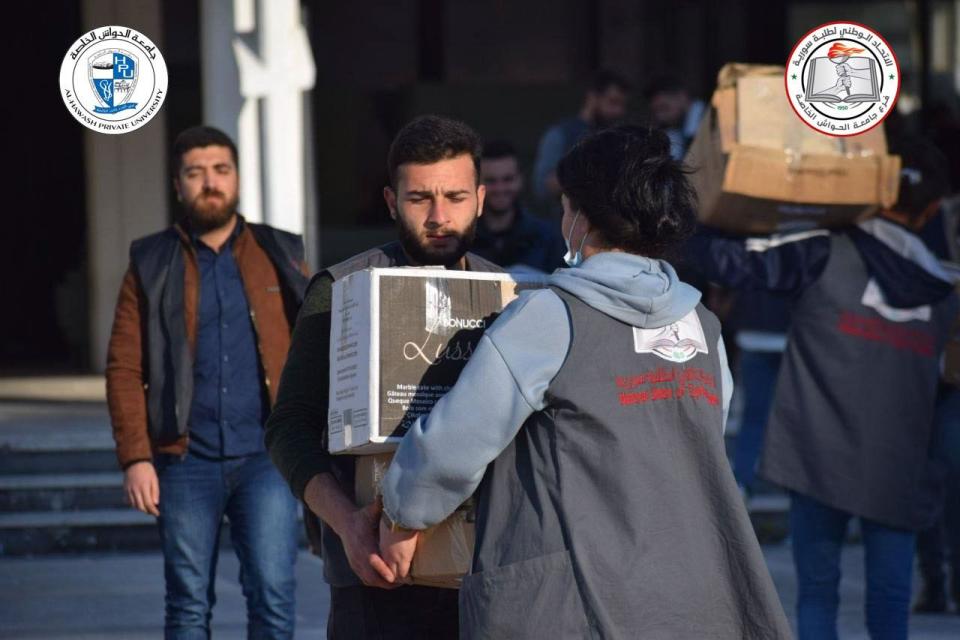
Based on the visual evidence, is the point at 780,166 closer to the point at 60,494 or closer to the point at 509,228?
the point at 509,228

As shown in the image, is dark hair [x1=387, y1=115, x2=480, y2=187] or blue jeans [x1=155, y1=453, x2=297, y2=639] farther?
blue jeans [x1=155, y1=453, x2=297, y2=639]

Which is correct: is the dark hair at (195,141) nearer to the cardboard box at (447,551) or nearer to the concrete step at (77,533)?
the cardboard box at (447,551)

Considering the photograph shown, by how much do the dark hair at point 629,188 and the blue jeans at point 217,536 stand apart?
2158 millimetres

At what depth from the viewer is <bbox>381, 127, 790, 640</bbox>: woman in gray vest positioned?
9.11 feet

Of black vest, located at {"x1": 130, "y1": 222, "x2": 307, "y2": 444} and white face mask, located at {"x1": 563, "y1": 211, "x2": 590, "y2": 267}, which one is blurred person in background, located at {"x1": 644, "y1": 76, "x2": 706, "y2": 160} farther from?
white face mask, located at {"x1": 563, "y1": 211, "x2": 590, "y2": 267}

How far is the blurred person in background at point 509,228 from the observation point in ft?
21.7

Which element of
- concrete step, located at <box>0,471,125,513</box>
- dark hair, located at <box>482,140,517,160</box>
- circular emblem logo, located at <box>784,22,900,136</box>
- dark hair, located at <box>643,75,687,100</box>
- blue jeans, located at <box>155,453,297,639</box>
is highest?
dark hair, located at <box>643,75,687,100</box>

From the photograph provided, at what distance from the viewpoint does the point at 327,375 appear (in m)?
3.33

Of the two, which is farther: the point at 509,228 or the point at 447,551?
the point at 509,228

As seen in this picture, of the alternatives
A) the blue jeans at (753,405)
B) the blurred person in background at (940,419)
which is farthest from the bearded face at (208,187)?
the blue jeans at (753,405)

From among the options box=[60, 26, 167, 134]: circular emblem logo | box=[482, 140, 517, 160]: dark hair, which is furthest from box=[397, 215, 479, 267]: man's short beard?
box=[482, 140, 517, 160]: dark hair

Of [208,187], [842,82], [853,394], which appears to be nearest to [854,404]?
[853,394]

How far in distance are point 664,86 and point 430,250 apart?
5.64 metres

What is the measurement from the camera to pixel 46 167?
11586 mm
